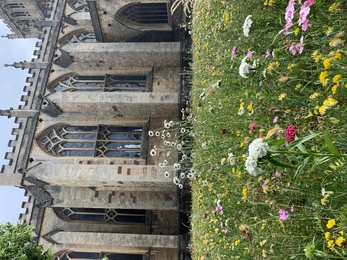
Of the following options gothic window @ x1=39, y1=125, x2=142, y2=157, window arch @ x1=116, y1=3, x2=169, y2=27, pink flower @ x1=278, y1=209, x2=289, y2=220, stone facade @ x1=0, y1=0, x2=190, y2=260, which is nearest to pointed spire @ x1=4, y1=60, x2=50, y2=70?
stone facade @ x1=0, y1=0, x2=190, y2=260

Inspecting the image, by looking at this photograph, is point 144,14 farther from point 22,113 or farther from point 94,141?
point 22,113

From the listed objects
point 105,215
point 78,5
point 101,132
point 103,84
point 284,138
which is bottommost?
point 284,138

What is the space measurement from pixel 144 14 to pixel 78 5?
452cm

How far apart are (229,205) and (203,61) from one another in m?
4.15

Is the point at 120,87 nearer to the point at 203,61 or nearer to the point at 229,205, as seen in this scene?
the point at 203,61

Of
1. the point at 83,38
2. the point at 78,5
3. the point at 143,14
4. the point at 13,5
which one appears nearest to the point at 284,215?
the point at 143,14

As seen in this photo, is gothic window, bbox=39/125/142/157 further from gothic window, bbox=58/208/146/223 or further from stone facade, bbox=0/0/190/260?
gothic window, bbox=58/208/146/223

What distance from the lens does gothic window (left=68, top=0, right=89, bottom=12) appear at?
650 inches

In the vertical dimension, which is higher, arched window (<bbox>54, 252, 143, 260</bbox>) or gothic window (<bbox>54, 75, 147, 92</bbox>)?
gothic window (<bbox>54, 75, 147, 92</bbox>)

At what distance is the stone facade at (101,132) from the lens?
11641 mm

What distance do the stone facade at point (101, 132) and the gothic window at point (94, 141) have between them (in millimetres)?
47

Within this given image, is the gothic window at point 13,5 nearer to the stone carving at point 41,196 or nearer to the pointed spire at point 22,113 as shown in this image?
the pointed spire at point 22,113

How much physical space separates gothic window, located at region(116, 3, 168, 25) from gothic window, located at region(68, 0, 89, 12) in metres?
3.18

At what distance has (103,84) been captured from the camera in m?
14.9
